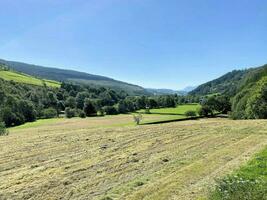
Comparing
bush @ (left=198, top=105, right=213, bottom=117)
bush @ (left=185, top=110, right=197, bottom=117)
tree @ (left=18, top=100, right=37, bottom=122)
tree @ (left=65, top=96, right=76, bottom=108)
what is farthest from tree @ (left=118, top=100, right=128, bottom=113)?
bush @ (left=185, top=110, right=197, bottom=117)

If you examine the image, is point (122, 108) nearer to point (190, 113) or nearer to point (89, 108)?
point (89, 108)

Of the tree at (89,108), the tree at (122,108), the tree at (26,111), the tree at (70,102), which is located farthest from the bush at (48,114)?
the tree at (70,102)

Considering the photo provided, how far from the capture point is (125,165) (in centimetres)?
2122

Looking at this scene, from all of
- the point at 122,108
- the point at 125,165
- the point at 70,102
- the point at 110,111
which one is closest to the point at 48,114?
the point at 110,111

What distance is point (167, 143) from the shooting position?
2983 cm

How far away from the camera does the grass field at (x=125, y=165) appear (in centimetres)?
1592

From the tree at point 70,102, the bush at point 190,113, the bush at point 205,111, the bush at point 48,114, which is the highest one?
the bush at point 205,111

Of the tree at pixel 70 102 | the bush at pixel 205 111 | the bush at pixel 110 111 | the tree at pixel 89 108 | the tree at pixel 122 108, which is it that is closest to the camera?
the bush at pixel 205 111

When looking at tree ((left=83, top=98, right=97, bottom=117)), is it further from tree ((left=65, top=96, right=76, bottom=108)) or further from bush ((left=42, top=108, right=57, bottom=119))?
tree ((left=65, top=96, right=76, bottom=108))

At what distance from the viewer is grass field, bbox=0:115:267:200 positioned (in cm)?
1592

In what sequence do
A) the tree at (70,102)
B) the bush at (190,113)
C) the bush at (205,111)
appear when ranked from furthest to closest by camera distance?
the tree at (70,102)
the bush at (205,111)
the bush at (190,113)

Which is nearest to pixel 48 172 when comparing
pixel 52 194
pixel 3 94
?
pixel 52 194

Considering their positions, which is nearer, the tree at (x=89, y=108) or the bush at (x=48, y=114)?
the tree at (x=89, y=108)

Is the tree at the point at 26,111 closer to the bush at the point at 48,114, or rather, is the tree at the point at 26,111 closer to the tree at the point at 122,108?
the bush at the point at 48,114
